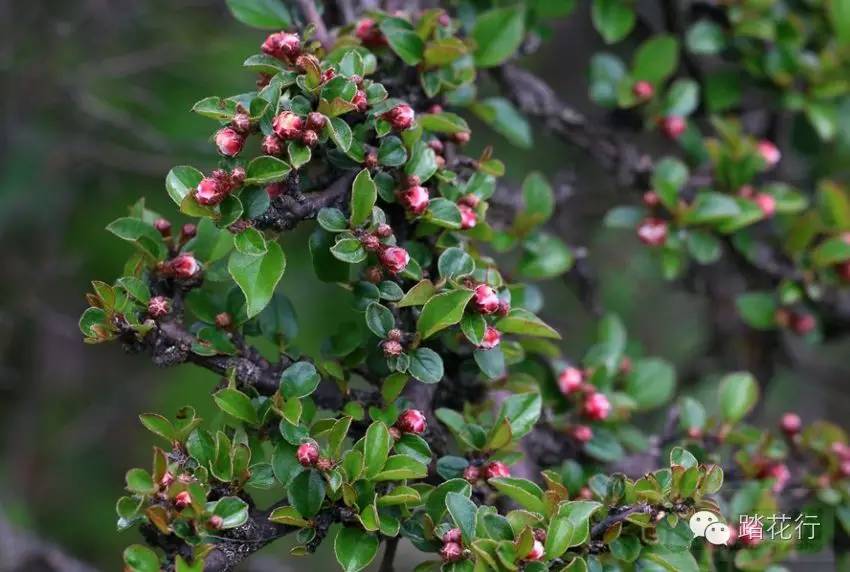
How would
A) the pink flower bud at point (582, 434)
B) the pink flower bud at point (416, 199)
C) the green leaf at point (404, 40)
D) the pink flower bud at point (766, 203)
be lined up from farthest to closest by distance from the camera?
1. the pink flower bud at point (766, 203)
2. the pink flower bud at point (582, 434)
3. the green leaf at point (404, 40)
4. the pink flower bud at point (416, 199)

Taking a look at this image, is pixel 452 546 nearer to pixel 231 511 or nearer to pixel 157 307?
pixel 231 511

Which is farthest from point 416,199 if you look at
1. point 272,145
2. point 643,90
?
point 643,90

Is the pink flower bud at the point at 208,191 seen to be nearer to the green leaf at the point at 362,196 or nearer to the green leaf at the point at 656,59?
the green leaf at the point at 362,196

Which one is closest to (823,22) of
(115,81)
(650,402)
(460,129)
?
(650,402)

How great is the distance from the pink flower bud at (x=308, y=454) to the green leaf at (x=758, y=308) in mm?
1136

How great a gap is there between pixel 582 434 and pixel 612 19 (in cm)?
81

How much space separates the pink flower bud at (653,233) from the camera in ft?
5.70

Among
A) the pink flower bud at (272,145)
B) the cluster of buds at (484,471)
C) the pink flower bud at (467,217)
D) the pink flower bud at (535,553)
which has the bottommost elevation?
the cluster of buds at (484,471)

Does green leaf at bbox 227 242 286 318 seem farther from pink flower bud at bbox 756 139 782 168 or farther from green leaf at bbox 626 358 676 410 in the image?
pink flower bud at bbox 756 139 782 168

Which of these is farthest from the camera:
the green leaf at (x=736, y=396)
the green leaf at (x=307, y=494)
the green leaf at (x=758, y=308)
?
the green leaf at (x=758, y=308)

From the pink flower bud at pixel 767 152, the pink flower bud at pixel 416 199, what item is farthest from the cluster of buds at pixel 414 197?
the pink flower bud at pixel 767 152

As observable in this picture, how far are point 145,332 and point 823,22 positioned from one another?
154cm

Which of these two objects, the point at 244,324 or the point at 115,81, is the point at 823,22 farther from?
the point at 115,81

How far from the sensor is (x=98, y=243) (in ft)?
10.1
